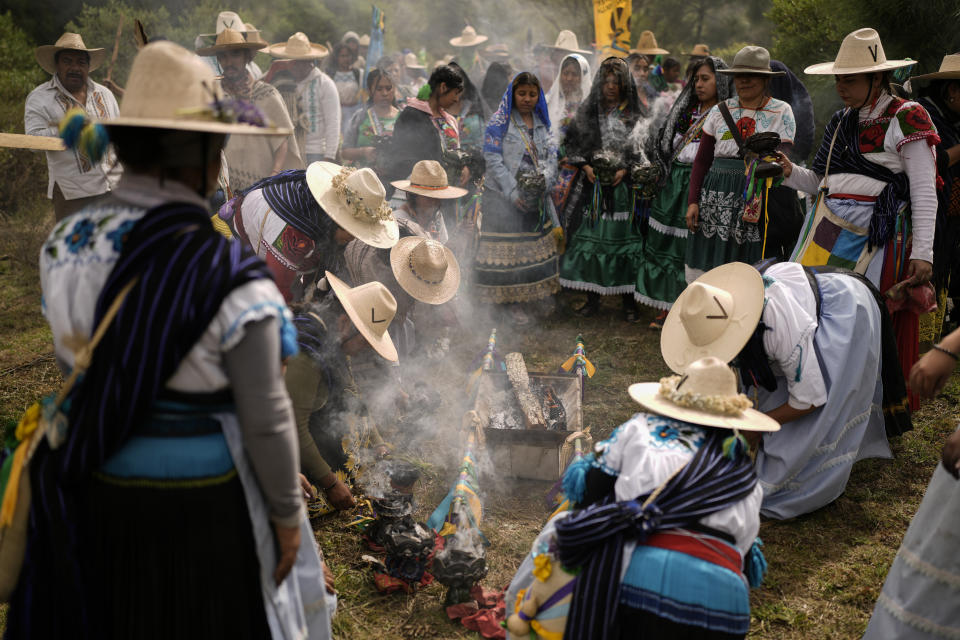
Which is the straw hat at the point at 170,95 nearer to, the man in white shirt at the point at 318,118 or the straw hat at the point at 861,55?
the straw hat at the point at 861,55

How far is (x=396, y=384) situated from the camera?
4758 millimetres

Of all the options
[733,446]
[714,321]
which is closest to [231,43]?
[714,321]

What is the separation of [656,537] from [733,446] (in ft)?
1.29

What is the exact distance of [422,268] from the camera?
15.4ft

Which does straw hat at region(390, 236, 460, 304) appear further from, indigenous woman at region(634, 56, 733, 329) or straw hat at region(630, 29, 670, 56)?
straw hat at region(630, 29, 670, 56)

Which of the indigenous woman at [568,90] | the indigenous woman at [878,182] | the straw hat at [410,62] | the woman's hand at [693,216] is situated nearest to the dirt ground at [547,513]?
the indigenous woman at [878,182]

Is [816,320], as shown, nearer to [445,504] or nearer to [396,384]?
[445,504]

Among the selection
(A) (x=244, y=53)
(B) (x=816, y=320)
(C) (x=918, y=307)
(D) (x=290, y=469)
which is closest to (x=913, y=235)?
(C) (x=918, y=307)

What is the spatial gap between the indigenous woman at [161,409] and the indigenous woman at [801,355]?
2.08m

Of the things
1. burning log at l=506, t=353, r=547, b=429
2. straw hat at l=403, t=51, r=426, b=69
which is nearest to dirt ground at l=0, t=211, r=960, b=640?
A: burning log at l=506, t=353, r=547, b=429

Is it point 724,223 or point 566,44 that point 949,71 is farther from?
point 566,44

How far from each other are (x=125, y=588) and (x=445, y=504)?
2072 mm

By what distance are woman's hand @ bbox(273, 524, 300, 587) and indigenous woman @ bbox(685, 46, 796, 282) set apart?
4.72 meters

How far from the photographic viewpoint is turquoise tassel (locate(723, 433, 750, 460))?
239 cm
